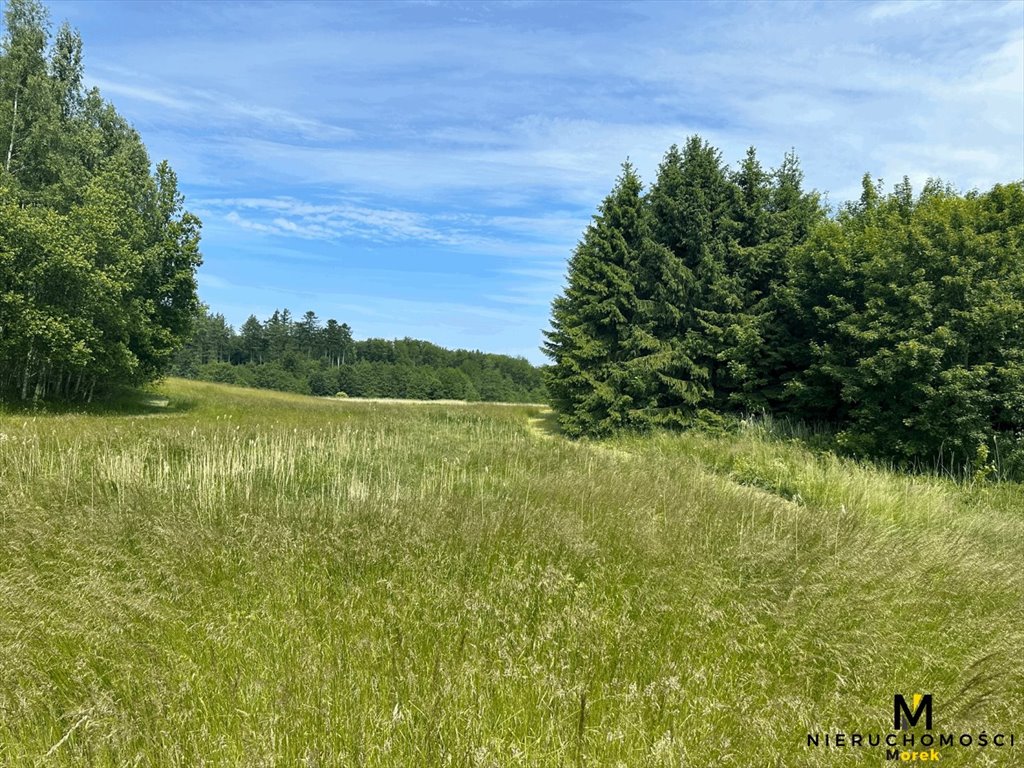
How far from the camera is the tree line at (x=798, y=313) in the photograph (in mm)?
11109

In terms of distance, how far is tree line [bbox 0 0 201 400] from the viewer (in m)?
16.0

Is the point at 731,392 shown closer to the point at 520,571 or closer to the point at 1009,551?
the point at 1009,551

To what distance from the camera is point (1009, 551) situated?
5316mm

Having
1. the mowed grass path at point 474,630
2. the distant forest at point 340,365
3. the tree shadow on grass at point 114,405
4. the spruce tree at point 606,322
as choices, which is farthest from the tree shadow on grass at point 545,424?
the distant forest at point 340,365

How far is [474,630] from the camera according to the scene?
290 centimetres

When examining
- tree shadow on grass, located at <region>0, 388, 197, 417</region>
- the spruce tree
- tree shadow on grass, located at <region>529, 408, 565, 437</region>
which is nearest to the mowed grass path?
the spruce tree

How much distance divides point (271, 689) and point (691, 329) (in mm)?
17441

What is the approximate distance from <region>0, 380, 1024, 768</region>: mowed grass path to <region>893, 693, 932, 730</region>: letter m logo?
6 cm

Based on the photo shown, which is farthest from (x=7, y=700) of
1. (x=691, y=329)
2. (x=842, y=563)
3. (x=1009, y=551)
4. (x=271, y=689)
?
(x=691, y=329)

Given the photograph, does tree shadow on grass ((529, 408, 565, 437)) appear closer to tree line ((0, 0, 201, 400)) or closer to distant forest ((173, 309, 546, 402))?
tree line ((0, 0, 201, 400))

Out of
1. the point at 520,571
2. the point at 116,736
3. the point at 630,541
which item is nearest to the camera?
the point at 116,736

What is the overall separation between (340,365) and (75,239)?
81741mm

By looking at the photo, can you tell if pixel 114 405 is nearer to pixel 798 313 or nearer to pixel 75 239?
pixel 75 239

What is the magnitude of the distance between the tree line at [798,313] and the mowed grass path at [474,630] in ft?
23.7
